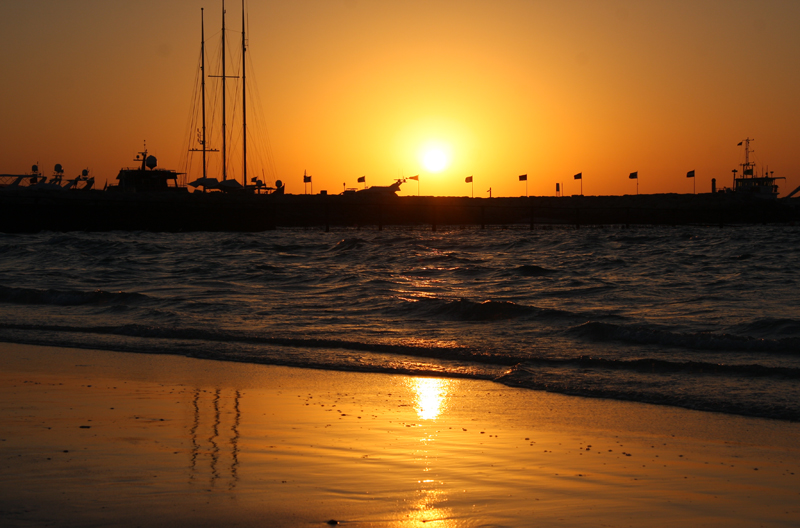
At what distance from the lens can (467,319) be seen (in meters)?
12.4

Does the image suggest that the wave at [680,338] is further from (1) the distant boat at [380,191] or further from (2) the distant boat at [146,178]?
(1) the distant boat at [380,191]

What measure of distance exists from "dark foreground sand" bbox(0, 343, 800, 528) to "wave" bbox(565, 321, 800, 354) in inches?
136

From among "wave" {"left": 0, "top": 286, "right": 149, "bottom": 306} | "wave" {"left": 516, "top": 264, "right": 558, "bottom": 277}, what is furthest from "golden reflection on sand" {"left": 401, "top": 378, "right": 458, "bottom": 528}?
"wave" {"left": 516, "top": 264, "right": 558, "bottom": 277}

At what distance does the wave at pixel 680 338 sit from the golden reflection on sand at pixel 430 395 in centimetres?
356

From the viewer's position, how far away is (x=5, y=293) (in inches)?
614

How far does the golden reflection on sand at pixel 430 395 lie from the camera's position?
6.32 meters

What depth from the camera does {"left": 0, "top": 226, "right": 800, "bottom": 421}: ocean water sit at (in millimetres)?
8031

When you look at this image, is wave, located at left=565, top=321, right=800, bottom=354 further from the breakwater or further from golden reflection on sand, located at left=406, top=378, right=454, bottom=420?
the breakwater

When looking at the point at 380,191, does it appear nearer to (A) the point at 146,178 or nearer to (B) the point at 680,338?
(A) the point at 146,178

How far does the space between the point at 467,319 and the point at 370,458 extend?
25.3ft

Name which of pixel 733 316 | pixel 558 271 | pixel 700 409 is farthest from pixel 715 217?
pixel 700 409

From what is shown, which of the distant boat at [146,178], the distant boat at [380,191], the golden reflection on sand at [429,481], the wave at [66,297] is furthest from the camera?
the distant boat at [380,191]

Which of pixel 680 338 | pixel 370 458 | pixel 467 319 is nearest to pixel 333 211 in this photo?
pixel 467 319

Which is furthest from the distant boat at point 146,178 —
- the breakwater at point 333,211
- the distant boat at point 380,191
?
the distant boat at point 380,191
